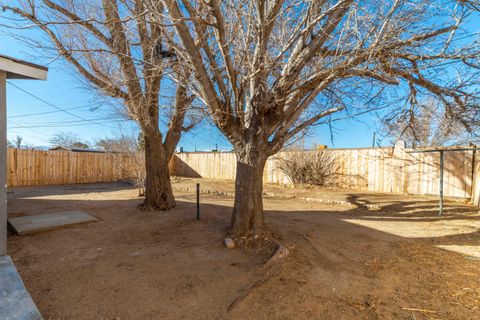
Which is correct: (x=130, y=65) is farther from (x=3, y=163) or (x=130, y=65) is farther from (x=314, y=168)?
(x=314, y=168)

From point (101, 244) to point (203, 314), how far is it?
2.23 metres

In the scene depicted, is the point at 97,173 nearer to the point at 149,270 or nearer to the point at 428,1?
the point at 149,270

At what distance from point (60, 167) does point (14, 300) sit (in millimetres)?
11879

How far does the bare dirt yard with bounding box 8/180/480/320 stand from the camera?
6.20 ft

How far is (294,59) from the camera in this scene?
3020 mm

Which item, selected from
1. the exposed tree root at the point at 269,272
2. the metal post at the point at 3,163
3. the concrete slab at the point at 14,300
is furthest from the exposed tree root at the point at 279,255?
the metal post at the point at 3,163

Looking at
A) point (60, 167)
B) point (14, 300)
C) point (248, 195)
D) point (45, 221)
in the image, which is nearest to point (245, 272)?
point (248, 195)

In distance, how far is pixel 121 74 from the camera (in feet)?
14.0

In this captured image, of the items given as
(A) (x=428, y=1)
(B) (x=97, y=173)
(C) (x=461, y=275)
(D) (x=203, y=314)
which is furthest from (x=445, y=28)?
(B) (x=97, y=173)

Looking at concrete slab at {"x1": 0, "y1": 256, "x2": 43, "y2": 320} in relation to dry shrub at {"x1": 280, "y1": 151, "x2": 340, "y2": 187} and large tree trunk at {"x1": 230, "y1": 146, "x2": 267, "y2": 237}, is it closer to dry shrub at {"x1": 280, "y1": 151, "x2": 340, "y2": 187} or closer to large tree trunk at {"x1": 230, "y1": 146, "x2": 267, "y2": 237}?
large tree trunk at {"x1": 230, "y1": 146, "x2": 267, "y2": 237}

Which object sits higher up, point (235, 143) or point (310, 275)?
point (235, 143)

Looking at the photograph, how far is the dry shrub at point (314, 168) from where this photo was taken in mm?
10062

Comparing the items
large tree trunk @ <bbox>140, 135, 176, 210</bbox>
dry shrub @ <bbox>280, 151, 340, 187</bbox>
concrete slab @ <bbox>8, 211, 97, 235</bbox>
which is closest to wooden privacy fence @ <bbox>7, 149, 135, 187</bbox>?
large tree trunk @ <bbox>140, 135, 176, 210</bbox>

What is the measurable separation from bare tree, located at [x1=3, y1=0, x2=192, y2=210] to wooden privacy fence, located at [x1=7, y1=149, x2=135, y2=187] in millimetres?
4990
